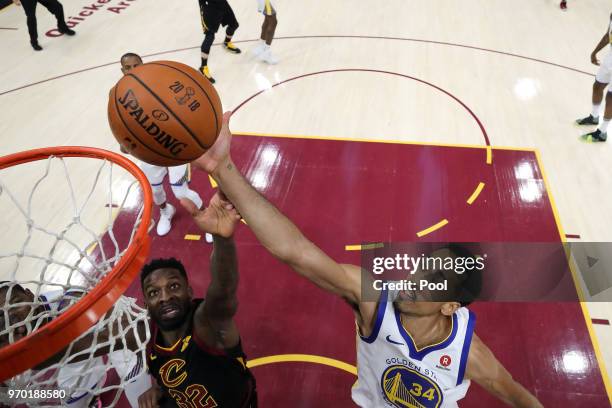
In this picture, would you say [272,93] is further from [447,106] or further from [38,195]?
[38,195]

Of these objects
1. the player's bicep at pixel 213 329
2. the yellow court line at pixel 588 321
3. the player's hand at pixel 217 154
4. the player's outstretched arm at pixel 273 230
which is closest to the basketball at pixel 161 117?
the player's hand at pixel 217 154

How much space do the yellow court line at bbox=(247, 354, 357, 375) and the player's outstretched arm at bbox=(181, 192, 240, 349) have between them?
3.41 feet

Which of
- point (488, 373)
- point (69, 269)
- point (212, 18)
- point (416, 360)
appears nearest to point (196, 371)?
point (416, 360)

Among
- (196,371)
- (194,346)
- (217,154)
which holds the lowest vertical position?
(196,371)

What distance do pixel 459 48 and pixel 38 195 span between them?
243 inches

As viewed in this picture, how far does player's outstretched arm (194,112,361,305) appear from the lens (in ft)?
5.26

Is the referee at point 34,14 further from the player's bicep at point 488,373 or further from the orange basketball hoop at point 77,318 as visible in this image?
the player's bicep at point 488,373

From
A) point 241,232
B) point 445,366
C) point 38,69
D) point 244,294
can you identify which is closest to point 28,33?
point 38,69

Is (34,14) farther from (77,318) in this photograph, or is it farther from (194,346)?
(77,318)

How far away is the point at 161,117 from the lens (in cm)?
175

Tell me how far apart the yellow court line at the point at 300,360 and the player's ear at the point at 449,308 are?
60.1 inches

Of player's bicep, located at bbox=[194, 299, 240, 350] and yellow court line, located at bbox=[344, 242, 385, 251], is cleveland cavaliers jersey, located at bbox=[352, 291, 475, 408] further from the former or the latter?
yellow court line, located at bbox=[344, 242, 385, 251]

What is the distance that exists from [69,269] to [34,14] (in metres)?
5.49

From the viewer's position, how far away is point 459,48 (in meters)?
6.84
